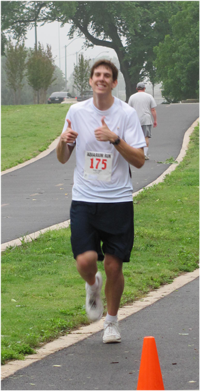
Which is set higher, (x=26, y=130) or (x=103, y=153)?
(x=103, y=153)

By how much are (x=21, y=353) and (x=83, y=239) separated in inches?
34.2

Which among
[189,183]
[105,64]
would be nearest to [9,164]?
[189,183]

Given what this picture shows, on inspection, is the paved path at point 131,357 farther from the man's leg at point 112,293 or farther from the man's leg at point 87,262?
Result: the man's leg at point 87,262

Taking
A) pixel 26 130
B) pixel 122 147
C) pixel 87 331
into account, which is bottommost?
pixel 87 331

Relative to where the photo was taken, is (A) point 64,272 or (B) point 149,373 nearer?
(B) point 149,373

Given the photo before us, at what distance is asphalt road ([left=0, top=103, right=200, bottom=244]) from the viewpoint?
32.7 ft

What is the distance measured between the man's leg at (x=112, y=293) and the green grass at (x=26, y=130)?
1308cm

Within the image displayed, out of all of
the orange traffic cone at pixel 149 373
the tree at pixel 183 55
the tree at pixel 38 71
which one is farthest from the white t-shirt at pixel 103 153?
the tree at pixel 183 55

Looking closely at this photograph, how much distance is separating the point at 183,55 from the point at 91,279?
47.1m

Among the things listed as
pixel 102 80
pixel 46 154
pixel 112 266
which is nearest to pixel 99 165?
pixel 102 80

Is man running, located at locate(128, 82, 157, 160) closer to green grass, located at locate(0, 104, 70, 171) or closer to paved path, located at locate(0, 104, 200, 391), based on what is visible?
green grass, located at locate(0, 104, 70, 171)

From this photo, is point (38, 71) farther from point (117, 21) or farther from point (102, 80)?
point (102, 80)

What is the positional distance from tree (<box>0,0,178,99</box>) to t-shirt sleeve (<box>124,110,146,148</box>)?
1976 inches

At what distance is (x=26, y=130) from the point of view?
992 inches
